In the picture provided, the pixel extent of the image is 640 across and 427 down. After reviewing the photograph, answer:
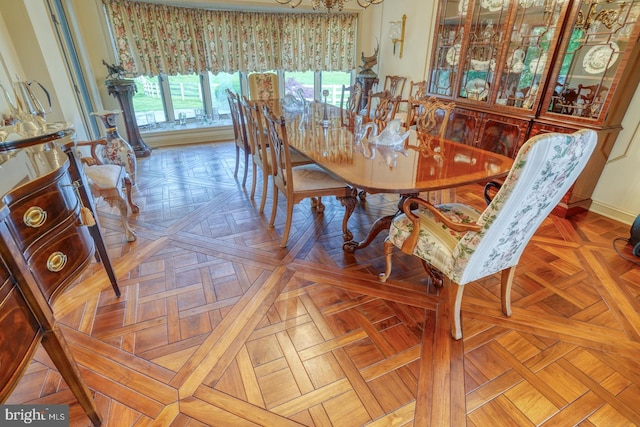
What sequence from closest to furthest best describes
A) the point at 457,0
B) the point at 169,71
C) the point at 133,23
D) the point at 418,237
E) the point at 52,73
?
the point at 418,237 → the point at 52,73 → the point at 457,0 → the point at 133,23 → the point at 169,71

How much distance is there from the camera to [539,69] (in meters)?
2.70

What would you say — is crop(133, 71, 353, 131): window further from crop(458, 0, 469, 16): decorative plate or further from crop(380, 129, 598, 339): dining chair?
crop(380, 129, 598, 339): dining chair

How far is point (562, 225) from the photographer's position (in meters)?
2.58

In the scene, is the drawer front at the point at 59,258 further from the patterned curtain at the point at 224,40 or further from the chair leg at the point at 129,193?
the patterned curtain at the point at 224,40

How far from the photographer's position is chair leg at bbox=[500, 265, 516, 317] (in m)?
1.57

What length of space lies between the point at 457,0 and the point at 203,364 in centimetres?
402

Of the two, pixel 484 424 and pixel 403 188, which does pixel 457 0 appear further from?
pixel 484 424

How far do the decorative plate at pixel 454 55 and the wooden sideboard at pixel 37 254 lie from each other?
11.8 ft

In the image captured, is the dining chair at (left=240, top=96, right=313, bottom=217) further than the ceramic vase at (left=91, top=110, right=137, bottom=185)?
No

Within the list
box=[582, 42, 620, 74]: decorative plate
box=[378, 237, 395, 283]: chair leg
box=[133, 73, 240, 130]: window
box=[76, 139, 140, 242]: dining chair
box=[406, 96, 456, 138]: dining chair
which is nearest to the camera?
box=[378, 237, 395, 283]: chair leg

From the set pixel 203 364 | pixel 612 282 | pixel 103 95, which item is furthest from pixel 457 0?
pixel 103 95

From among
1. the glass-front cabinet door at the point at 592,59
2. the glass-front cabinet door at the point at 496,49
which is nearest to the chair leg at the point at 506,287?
the glass-front cabinet door at the point at 592,59

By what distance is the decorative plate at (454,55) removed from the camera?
3.40 m

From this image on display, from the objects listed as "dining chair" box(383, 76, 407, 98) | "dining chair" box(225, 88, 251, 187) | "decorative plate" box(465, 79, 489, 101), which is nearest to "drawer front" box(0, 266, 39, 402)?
"dining chair" box(225, 88, 251, 187)
